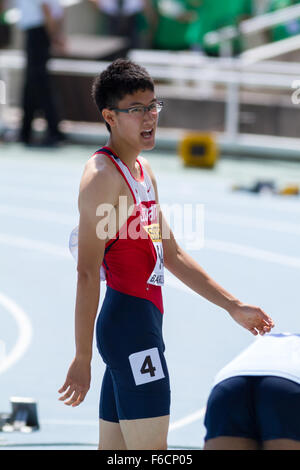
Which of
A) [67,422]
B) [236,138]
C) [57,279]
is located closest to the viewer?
[67,422]

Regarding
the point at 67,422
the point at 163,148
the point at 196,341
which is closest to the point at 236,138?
the point at 163,148

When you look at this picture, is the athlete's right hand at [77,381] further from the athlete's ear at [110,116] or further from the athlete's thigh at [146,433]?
the athlete's ear at [110,116]

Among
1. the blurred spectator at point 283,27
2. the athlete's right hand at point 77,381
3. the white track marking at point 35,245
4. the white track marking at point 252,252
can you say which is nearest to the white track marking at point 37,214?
the white track marking at point 35,245

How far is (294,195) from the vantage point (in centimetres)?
1155

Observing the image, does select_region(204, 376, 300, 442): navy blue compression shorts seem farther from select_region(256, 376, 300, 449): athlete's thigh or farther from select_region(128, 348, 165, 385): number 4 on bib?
select_region(128, 348, 165, 385): number 4 on bib

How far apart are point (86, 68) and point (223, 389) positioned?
1379cm

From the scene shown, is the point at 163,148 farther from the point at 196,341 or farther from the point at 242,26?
the point at 196,341

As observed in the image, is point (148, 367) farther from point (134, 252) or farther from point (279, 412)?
point (279, 412)

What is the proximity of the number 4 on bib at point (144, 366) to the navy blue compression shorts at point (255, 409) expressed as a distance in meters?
0.48

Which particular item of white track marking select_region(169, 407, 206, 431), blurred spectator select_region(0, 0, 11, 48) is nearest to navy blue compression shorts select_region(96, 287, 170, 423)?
white track marking select_region(169, 407, 206, 431)

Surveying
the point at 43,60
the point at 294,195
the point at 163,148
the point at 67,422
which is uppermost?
the point at 43,60

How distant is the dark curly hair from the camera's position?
339 centimetres

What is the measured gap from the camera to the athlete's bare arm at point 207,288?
3.73 meters

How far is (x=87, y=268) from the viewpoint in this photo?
3.26m
